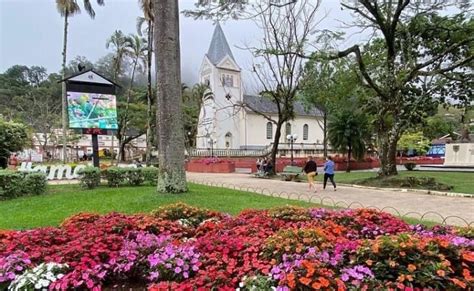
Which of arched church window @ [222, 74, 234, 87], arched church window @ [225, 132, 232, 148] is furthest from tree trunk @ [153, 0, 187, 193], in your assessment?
arched church window @ [222, 74, 234, 87]

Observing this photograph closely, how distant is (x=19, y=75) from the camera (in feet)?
225

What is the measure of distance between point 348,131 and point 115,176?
18.0 metres

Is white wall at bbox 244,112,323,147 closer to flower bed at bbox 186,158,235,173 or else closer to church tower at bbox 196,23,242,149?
church tower at bbox 196,23,242,149

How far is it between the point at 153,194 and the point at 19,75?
239ft

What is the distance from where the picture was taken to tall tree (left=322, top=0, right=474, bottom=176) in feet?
51.4

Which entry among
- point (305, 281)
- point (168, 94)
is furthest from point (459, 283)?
point (168, 94)

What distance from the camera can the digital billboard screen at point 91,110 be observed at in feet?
47.8

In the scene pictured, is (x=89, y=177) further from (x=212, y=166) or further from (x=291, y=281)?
(x=212, y=166)

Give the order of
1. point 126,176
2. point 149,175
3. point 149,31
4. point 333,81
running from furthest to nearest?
point 149,31 < point 333,81 < point 149,175 < point 126,176

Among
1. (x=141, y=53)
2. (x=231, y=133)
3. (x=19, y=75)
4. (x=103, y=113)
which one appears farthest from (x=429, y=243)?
(x=19, y=75)

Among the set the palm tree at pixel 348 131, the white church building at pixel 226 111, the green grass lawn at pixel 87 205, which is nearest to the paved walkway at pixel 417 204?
the green grass lawn at pixel 87 205

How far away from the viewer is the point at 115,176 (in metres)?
13.4

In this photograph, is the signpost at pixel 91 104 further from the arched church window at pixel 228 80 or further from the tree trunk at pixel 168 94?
the arched church window at pixel 228 80

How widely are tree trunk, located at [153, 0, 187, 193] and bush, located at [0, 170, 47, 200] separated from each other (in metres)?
4.90
